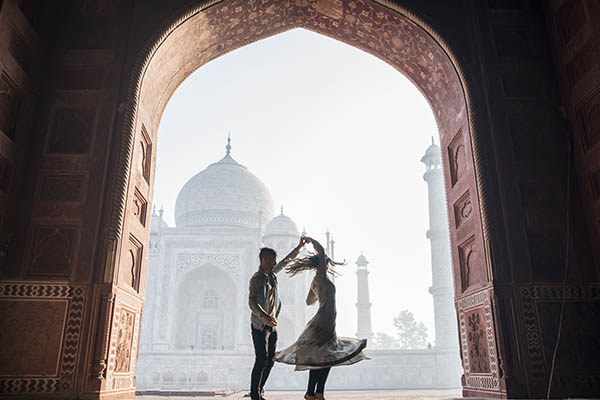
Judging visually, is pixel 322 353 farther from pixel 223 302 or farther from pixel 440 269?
pixel 223 302

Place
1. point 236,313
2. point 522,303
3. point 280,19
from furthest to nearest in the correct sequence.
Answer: point 236,313
point 280,19
point 522,303

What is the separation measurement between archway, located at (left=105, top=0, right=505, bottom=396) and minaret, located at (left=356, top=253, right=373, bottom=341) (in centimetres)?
2033

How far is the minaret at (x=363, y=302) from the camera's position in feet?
82.3

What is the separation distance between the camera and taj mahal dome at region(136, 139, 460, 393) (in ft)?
57.4

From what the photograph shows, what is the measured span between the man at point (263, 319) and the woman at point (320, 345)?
0.10 metres

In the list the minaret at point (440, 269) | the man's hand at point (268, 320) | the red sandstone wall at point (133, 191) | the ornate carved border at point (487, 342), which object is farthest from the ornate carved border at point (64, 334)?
the minaret at point (440, 269)

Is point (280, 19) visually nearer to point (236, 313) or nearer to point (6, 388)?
point (6, 388)

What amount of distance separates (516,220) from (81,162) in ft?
11.7

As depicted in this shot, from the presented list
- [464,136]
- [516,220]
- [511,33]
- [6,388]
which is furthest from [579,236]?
[6,388]

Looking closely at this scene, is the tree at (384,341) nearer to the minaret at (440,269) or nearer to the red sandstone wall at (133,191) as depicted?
the minaret at (440,269)

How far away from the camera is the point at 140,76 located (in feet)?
15.4

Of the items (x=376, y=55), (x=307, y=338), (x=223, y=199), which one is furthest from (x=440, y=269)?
(x=307, y=338)

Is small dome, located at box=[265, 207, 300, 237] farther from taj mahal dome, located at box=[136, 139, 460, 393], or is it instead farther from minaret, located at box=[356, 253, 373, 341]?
minaret, located at box=[356, 253, 373, 341]

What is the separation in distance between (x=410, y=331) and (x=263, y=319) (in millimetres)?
33574
